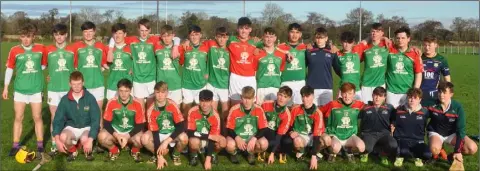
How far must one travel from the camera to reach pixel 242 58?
7156 millimetres

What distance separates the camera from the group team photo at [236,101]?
6.14m

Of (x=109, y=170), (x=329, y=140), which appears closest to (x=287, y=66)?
(x=329, y=140)

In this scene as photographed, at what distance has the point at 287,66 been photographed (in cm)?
719

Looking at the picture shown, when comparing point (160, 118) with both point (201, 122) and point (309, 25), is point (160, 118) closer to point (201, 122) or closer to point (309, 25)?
point (201, 122)

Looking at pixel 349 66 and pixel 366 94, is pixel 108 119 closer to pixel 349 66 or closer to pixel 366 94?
pixel 349 66

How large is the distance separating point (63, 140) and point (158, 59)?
194cm

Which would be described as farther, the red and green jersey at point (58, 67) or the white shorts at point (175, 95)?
the white shorts at point (175, 95)

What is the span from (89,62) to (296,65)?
315cm

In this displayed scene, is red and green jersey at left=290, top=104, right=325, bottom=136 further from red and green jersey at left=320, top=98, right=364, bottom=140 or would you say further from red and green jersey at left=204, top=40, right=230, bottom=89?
red and green jersey at left=204, top=40, right=230, bottom=89

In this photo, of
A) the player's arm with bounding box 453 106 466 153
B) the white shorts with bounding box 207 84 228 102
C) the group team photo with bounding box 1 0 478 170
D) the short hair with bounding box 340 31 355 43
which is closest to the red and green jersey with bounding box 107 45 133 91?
the group team photo with bounding box 1 0 478 170

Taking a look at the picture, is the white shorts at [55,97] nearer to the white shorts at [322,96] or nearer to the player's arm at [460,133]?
the white shorts at [322,96]

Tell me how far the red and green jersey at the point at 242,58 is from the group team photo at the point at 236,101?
16 millimetres

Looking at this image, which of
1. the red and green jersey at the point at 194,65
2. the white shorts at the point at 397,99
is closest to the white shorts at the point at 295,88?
the red and green jersey at the point at 194,65

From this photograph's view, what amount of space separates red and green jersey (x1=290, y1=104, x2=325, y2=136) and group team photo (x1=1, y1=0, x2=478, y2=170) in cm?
1
